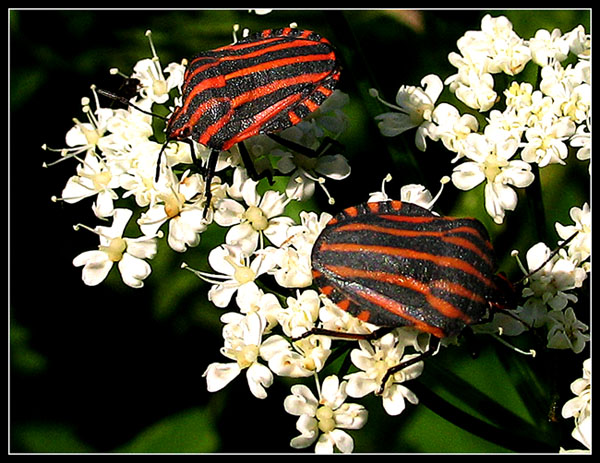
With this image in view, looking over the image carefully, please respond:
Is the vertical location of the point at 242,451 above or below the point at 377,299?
below

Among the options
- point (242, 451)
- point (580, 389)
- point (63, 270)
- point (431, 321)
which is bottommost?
point (242, 451)

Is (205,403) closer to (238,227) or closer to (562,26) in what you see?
(238,227)

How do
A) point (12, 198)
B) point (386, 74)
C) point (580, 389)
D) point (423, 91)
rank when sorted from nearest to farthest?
point (580, 389) → point (423, 91) → point (12, 198) → point (386, 74)

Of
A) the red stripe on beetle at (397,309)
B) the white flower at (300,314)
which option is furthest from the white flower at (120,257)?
the red stripe on beetle at (397,309)

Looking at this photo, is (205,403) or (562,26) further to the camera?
(562,26)

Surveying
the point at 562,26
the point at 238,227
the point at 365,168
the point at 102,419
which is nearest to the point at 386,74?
the point at 365,168

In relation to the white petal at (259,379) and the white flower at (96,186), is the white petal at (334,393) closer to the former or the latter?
the white petal at (259,379)
